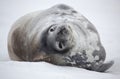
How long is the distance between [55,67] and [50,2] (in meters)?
0.67

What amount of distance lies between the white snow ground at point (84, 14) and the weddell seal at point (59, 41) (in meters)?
0.05

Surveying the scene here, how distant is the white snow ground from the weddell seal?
0.05m

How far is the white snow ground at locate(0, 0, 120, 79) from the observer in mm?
1521

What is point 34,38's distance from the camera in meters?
1.69

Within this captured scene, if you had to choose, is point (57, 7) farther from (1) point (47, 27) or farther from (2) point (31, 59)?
(2) point (31, 59)

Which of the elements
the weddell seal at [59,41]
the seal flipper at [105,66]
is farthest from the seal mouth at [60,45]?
the seal flipper at [105,66]

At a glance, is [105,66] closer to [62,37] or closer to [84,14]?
[62,37]

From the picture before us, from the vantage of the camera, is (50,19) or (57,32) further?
(50,19)

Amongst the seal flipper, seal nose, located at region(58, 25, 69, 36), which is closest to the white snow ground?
the seal flipper

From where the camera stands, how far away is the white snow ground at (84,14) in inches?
59.9

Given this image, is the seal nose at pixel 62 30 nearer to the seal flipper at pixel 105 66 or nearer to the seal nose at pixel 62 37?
the seal nose at pixel 62 37

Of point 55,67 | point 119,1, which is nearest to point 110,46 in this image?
point 119,1

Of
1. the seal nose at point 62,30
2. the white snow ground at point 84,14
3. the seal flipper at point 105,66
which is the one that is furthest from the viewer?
the seal flipper at point 105,66

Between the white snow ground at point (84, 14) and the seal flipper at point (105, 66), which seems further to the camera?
the seal flipper at point (105, 66)
